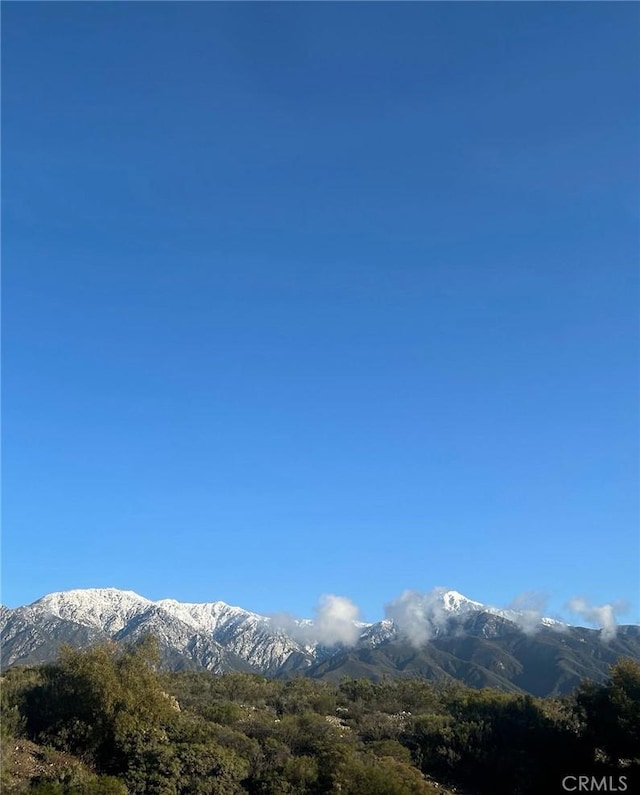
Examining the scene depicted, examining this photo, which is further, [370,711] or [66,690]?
[370,711]

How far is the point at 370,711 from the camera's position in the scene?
155 feet

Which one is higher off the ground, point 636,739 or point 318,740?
point 636,739

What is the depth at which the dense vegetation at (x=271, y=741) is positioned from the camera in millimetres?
27984

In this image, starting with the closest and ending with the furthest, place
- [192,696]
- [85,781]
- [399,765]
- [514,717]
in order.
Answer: [85,781], [399,765], [514,717], [192,696]

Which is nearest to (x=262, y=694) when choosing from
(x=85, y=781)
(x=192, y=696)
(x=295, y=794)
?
(x=192, y=696)

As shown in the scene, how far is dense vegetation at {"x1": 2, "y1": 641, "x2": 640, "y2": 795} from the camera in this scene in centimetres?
2798

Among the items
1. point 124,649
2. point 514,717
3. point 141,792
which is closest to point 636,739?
point 514,717

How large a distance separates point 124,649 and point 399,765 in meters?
17.8

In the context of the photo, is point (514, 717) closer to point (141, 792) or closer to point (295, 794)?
point (295, 794)

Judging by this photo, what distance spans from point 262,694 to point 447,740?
729 inches

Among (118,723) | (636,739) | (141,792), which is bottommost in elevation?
(141,792)

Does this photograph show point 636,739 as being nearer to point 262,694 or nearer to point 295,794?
point 295,794

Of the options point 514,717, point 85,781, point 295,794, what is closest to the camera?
point 85,781

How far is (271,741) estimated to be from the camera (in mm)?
33438
